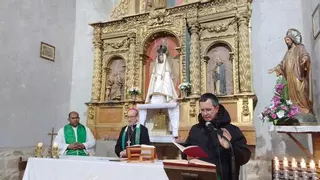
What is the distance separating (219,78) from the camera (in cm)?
594

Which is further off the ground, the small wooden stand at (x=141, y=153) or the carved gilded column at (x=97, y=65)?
the carved gilded column at (x=97, y=65)

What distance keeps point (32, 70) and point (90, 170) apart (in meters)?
4.02

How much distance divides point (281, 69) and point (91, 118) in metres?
4.35

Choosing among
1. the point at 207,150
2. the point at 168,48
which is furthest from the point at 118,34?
the point at 207,150

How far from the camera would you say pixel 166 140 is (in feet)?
19.1

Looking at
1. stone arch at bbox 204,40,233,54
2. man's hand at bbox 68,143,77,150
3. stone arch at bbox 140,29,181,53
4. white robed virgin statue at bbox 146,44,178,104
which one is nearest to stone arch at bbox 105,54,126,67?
stone arch at bbox 140,29,181,53

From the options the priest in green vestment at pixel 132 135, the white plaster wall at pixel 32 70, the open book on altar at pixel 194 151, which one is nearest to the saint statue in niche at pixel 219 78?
the priest in green vestment at pixel 132 135

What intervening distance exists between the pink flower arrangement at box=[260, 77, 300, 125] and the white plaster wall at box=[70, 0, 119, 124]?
480 cm

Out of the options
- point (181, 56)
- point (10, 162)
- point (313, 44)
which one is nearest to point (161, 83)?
point (181, 56)

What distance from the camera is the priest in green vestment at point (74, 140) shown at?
5.23m

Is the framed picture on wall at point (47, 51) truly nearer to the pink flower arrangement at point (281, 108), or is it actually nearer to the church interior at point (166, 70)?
the church interior at point (166, 70)

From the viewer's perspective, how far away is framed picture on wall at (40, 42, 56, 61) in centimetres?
694

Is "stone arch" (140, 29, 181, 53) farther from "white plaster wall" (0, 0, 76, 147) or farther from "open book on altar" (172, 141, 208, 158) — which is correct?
"open book on altar" (172, 141, 208, 158)

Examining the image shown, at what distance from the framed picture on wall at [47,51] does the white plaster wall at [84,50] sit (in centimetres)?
76
